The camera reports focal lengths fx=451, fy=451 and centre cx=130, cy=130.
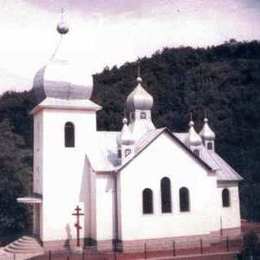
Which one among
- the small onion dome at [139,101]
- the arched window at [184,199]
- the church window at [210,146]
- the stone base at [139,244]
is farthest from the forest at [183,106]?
the arched window at [184,199]

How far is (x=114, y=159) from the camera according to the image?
92.4 ft

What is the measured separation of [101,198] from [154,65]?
48305 mm

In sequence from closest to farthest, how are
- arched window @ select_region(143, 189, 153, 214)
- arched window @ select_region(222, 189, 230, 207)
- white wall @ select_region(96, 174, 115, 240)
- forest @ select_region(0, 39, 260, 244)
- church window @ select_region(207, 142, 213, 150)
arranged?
white wall @ select_region(96, 174, 115, 240) < arched window @ select_region(143, 189, 153, 214) < arched window @ select_region(222, 189, 230, 207) < church window @ select_region(207, 142, 213, 150) < forest @ select_region(0, 39, 260, 244)

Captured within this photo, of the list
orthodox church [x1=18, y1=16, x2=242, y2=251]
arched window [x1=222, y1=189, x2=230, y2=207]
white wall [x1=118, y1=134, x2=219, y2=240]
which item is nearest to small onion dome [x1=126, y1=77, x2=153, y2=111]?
orthodox church [x1=18, y1=16, x2=242, y2=251]

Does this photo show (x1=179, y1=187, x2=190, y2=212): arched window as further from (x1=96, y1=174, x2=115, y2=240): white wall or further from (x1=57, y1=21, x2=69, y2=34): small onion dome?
(x1=57, y1=21, x2=69, y2=34): small onion dome

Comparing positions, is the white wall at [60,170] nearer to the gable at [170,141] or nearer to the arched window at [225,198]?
the gable at [170,141]

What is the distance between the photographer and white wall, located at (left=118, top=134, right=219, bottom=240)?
85.5ft

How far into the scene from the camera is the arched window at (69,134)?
2794cm

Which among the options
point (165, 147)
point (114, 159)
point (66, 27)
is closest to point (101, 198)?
point (114, 159)

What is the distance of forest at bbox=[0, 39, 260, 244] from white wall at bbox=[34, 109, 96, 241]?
10810 millimetres

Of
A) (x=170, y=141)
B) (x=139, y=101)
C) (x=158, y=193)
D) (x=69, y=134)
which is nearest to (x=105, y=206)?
(x=158, y=193)

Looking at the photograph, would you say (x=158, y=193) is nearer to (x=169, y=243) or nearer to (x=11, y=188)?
(x=169, y=243)

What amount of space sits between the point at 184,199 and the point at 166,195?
1315 mm

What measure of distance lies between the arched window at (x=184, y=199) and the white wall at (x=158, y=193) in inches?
7.8
